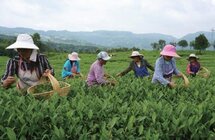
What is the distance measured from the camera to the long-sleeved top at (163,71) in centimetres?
654


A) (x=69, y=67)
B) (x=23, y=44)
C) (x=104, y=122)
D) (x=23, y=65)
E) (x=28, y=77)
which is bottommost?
(x=69, y=67)

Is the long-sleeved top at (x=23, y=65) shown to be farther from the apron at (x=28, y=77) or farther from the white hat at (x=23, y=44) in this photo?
the white hat at (x=23, y=44)

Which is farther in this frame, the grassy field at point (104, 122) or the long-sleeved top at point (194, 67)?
the long-sleeved top at point (194, 67)

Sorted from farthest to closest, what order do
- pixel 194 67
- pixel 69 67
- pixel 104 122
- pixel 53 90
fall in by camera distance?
pixel 194 67 < pixel 69 67 < pixel 53 90 < pixel 104 122

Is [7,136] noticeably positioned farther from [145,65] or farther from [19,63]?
[145,65]

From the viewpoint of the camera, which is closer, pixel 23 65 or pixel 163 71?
pixel 23 65

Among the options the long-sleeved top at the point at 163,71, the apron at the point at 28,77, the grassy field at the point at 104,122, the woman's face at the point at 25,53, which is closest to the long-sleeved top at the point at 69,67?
the long-sleeved top at the point at 163,71

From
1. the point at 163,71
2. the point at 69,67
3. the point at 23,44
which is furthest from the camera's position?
the point at 69,67

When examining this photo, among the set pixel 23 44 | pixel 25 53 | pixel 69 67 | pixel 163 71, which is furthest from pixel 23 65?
pixel 69 67

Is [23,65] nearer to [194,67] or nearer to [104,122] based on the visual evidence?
[104,122]

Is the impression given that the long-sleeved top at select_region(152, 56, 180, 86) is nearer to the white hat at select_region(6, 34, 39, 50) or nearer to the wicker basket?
the wicker basket

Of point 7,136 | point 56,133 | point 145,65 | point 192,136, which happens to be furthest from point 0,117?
point 145,65

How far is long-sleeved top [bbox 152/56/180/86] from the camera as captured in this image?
654cm

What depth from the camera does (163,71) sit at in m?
6.84
